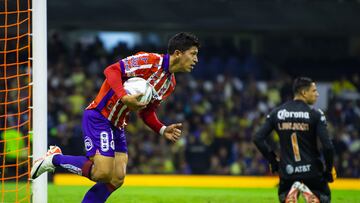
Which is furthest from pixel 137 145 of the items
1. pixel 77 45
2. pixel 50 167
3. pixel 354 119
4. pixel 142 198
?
pixel 50 167

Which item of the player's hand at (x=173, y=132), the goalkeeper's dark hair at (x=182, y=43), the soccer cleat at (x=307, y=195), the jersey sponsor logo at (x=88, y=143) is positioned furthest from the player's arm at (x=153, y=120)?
the soccer cleat at (x=307, y=195)

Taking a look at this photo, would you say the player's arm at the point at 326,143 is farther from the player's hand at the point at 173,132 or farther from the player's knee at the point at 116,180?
the player's knee at the point at 116,180

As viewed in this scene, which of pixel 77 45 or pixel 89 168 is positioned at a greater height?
pixel 77 45

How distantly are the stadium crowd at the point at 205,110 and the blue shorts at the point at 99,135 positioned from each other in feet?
34.9

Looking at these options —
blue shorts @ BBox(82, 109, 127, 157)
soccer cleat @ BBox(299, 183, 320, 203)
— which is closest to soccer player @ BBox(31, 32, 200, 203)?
blue shorts @ BBox(82, 109, 127, 157)

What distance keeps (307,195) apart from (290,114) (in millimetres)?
831

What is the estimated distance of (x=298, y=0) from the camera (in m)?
22.5

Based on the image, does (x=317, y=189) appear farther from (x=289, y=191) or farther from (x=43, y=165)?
(x=43, y=165)

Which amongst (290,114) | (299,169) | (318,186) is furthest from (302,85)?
(318,186)

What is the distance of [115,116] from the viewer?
317 inches

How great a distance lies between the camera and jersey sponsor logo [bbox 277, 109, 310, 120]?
834cm

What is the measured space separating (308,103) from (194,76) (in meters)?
14.4

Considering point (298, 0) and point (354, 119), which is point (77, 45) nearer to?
point (298, 0)

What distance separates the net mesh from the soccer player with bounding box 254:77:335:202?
9.22 ft
